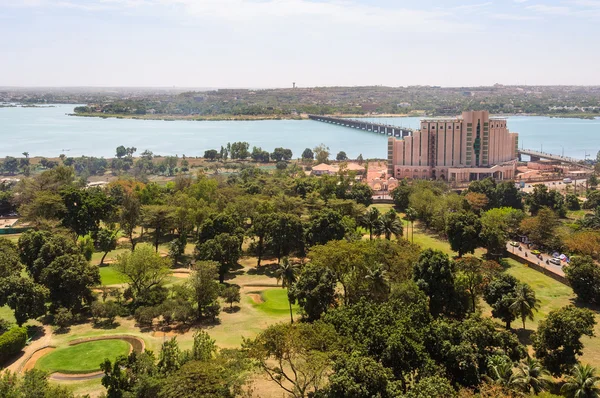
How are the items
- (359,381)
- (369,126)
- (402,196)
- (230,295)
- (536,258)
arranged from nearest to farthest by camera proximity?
(359,381) < (230,295) < (536,258) < (402,196) < (369,126)

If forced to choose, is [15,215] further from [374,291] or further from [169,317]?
[374,291]

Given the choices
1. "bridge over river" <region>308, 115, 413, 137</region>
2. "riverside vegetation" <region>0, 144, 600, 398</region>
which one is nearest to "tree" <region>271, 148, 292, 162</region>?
"bridge over river" <region>308, 115, 413, 137</region>

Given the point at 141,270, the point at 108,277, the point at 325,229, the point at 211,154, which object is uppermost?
the point at 211,154

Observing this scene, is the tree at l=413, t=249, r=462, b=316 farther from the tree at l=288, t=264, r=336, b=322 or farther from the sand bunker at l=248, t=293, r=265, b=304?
the sand bunker at l=248, t=293, r=265, b=304

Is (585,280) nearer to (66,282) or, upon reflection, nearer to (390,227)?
(390,227)

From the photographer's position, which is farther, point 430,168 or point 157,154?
point 157,154

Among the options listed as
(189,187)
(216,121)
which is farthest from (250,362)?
(216,121)

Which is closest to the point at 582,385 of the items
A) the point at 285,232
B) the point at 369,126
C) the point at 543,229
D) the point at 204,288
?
the point at 204,288
